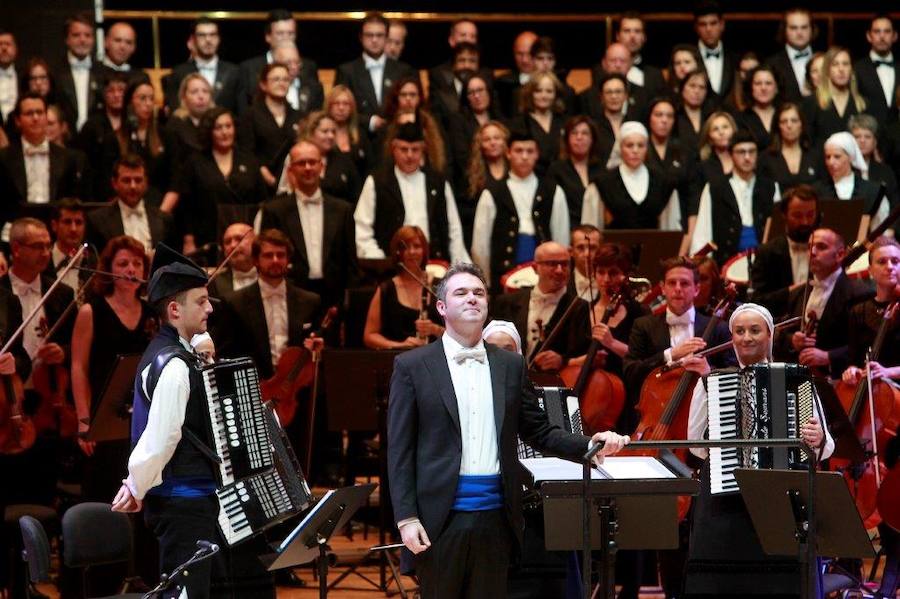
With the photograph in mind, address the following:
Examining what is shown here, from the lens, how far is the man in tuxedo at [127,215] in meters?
8.28

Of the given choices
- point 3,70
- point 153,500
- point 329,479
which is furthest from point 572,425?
point 3,70

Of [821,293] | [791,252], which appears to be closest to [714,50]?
[791,252]

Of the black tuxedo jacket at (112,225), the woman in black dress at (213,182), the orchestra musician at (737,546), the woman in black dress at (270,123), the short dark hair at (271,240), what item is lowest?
the orchestra musician at (737,546)

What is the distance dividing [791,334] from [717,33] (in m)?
4.21

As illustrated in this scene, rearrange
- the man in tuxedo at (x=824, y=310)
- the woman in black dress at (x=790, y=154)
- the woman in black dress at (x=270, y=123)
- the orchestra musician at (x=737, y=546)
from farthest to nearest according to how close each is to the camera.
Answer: the woman in black dress at (x=790, y=154) → the woman in black dress at (x=270, y=123) → the man in tuxedo at (x=824, y=310) → the orchestra musician at (x=737, y=546)

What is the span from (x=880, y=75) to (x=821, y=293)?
12.5 feet

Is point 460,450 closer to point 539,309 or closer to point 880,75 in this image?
point 539,309

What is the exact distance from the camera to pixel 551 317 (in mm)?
7535

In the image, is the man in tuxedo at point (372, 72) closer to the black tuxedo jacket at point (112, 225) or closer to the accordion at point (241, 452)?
the black tuxedo jacket at point (112, 225)

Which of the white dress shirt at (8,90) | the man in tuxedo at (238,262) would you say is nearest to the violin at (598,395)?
the man in tuxedo at (238,262)

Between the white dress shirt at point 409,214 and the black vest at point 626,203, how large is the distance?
0.87 metres

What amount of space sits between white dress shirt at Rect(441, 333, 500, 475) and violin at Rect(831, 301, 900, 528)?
2.07 m

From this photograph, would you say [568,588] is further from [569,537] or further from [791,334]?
[791,334]

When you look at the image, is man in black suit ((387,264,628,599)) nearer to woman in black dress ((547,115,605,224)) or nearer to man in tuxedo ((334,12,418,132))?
woman in black dress ((547,115,605,224))
